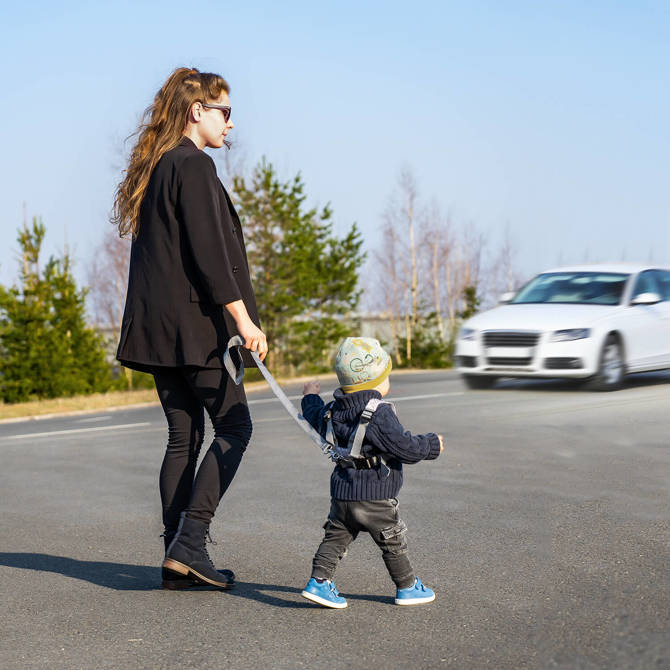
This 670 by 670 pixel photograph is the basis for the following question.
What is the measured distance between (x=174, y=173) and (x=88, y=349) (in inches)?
1073

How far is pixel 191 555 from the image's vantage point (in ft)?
13.6

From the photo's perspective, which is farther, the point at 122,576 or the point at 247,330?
the point at 122,576

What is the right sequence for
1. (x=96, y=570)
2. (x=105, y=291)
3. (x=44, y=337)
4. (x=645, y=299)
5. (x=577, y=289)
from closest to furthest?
(x=96, y=570) → (x=645, y=299) → (x=577, y=289) → (x=44, y=337) → (x=105, y=291)

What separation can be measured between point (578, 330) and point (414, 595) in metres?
8.36

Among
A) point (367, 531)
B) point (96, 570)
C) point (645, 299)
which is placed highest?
point (645, 299)

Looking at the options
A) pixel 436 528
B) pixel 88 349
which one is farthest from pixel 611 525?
pixel 88 349

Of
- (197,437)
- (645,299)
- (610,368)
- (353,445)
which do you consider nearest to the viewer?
(353,445)

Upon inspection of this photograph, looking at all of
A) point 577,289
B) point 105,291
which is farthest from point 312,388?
point 105,291

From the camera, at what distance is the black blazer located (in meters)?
4.15

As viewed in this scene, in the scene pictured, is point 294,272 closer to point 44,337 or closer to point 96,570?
point 44,337

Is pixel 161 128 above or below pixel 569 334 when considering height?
above

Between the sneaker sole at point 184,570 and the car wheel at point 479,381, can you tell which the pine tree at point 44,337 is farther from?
the sneaker sole at point 184,570

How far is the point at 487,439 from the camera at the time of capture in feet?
31.1

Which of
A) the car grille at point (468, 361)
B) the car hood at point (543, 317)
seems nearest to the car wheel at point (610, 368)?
the car hood at point (543, 317)
